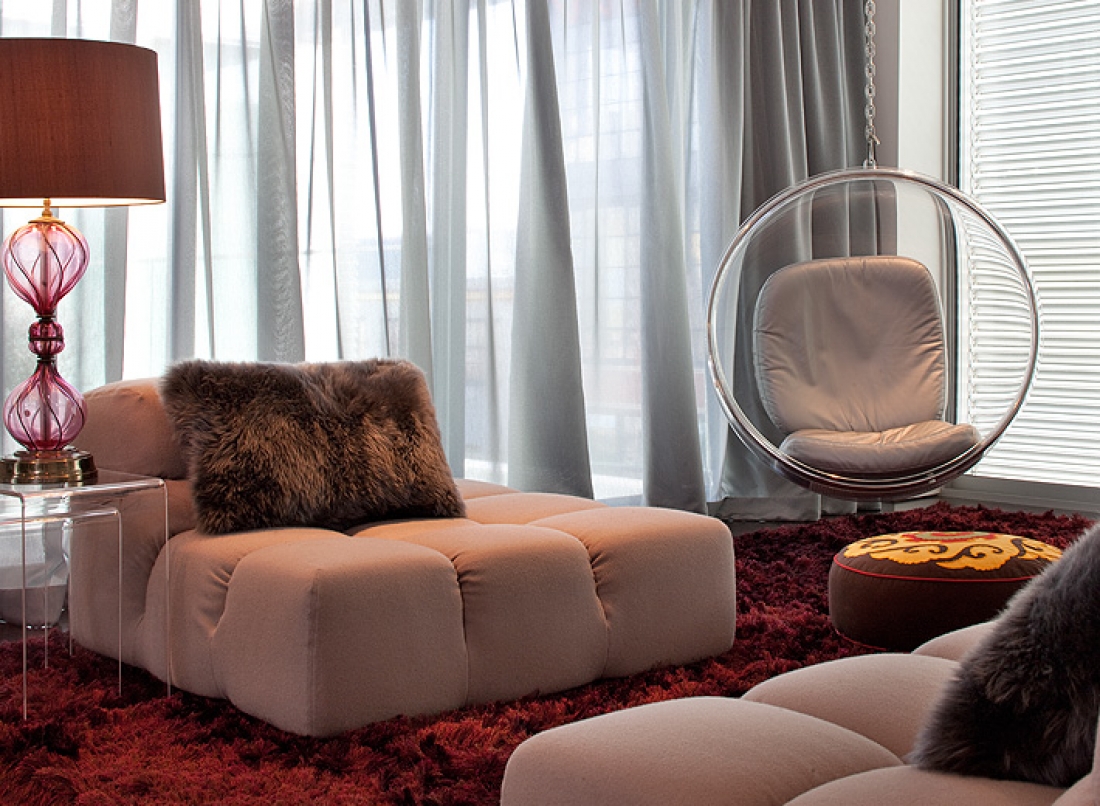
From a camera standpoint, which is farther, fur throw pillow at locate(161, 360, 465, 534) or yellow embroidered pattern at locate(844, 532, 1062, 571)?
yellow embroidered pattern at locate(844, 532, 1062, 571)

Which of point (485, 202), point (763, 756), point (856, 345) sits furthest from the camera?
point (485, 202)

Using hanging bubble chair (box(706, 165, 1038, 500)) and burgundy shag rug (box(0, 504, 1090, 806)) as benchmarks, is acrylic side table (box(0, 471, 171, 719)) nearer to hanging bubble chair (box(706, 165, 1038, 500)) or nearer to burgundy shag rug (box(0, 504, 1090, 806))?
burgundy shag rug (box(0, 504, 1090, 806))

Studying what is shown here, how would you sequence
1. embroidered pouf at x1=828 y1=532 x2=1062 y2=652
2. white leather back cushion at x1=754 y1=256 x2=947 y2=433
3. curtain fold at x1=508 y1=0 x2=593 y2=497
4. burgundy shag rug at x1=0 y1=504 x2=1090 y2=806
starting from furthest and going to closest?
curtain fold at x1=508 y1=0 x2=593 y2=497 < white leather back cushion at x1=754 y1=256 x2=947 y2=433 < embroidered pouf at x1=828 y1=532 x2=1062 y2=652 < burgundy shag rug at x1=0 y1=504 x2=1090 y2=806

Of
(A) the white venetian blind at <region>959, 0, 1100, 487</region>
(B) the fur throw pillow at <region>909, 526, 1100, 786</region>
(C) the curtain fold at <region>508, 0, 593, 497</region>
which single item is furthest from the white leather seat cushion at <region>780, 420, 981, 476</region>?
(A) the white venetian blind at <region>959, 0, 1100, 487</region>

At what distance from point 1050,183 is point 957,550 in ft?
9.95

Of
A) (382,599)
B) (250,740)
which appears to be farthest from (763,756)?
(250,740)

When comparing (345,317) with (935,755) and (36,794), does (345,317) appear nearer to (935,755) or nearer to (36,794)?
(36,794)

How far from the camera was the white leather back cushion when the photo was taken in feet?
9.84

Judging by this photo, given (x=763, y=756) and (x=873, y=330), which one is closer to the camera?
(x=763, y=756)

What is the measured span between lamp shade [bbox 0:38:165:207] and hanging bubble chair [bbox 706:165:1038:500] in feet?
4.70

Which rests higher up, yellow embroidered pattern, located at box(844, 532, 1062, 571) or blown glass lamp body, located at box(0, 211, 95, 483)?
blown glass lamp body, located at box(0, 211, 95, 483)

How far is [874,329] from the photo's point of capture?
3.01 m

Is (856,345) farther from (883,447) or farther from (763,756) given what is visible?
(763,756)

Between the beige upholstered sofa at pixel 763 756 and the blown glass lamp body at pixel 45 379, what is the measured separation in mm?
1636
